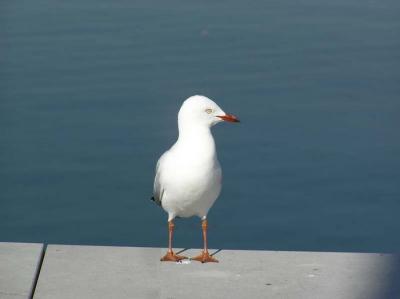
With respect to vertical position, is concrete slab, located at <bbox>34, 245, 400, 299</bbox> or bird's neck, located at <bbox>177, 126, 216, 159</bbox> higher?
bird's neck, located at <bbox>177, 126, 216, 159</bbox>

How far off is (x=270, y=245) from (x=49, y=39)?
18.0 ft

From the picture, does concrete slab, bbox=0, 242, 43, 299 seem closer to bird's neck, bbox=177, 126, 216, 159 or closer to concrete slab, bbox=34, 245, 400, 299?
concrete slab, bbox=34, 245, 400, 299

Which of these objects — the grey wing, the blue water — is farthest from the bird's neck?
the blue water

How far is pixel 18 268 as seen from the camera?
277 inches

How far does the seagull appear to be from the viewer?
24.0ft

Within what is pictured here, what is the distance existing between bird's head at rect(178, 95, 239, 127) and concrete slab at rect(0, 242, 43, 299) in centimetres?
110

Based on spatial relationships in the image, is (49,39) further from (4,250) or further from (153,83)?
(4,250)

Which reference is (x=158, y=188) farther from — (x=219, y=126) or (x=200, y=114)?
(x=219, y=126)

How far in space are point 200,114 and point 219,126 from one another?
4.26 meters

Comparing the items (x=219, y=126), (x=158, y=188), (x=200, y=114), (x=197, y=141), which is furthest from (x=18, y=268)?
(x=219, y=126)

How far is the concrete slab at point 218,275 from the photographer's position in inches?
265

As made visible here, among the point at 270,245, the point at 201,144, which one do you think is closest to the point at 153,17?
the point at 270,245

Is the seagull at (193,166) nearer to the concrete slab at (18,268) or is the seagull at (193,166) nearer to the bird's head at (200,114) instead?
the bird's head at (200,114)

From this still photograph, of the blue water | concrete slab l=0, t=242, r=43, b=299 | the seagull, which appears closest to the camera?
concrete slab l=0, t=242, r=43, b=299
